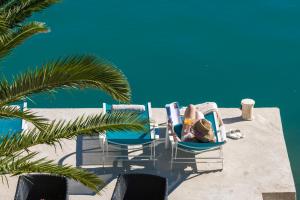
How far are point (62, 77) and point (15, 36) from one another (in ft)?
2.46

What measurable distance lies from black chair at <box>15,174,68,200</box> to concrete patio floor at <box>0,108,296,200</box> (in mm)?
619

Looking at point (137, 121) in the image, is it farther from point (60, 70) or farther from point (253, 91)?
point (253, 91)

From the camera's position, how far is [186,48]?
1961 centimetres

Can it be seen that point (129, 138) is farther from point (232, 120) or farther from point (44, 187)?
point (232, 120)

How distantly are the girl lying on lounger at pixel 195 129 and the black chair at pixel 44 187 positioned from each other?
2.37m

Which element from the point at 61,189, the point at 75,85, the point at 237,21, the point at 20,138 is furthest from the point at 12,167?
the point at 237,21

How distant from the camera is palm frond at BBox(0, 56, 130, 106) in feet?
32.7

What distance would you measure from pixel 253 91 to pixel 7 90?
29.8 feet

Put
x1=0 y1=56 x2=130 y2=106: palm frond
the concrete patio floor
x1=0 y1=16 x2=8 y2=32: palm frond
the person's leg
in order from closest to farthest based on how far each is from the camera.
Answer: x1=0 y1=16 x2=8 y2=32: palm frond, x1=0 y1=56 x2=130 y2=106: palm frond, the concrete patio floor, the person's leg

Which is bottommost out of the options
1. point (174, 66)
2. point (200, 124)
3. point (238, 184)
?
point (238, 184)

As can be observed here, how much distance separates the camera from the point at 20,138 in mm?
10164

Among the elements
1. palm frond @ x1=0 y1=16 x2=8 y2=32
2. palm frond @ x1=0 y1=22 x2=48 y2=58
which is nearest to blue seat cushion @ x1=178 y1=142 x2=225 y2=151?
palm frond @ x1=0 y1=22 x2=48 y2=58

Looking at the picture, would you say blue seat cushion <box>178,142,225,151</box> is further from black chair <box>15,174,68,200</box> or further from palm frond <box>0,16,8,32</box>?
palm frond <box>0,16,8,32</box>

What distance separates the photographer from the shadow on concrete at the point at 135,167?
47.1 ft
